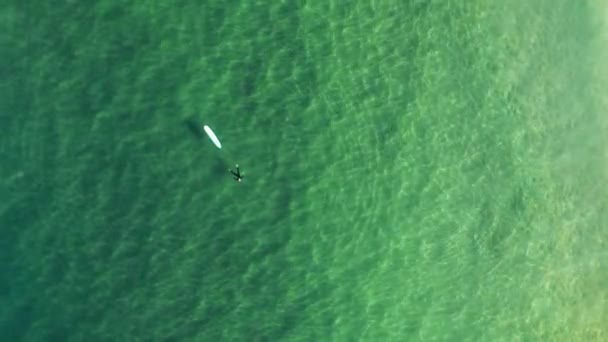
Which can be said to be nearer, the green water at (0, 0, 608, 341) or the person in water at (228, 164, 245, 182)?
the green water at (0, 0, 608, 341)

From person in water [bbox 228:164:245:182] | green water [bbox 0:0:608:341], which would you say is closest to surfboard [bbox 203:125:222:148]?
green water [bbox 0:0:608:341]

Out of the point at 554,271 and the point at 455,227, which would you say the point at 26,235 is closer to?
the point at 455,227

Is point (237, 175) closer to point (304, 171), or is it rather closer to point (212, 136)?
point (212, 136)

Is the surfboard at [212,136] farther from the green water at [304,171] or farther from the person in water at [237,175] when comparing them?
the person in water at [237,175]

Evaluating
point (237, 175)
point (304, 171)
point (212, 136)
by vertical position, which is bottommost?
point (304, 171)

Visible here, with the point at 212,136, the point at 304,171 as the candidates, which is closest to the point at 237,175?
the point at 212,136

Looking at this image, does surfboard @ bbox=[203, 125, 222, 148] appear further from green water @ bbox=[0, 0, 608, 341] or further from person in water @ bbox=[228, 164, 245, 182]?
person in water @ bbox=[228, 164, 245, 182]

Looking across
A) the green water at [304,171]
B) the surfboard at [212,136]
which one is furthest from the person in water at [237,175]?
the surfboard at [212,136]

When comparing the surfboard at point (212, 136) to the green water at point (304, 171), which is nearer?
the green water at point (304, 171)

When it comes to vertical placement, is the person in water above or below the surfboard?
below
